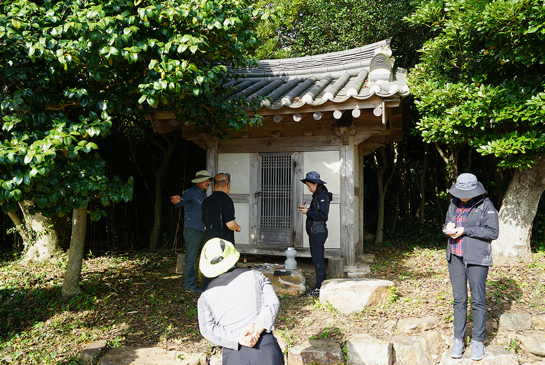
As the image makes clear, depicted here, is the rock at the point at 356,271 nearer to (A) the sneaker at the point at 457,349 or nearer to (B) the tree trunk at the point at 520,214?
(B) the tree trunk at the point at 520,214

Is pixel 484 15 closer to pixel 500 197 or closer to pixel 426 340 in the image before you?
pixel 426 340

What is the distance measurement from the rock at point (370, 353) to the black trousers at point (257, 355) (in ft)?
5.94

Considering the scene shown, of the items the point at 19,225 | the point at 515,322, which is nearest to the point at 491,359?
the point at 515,322

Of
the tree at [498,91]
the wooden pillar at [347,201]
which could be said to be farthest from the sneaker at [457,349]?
the tree at [498,91]

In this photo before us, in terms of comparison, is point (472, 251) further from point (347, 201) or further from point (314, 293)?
point (347, 201)

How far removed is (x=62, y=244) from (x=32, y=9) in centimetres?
546

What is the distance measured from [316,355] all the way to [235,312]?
1.79m

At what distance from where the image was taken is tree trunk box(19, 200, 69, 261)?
23.2ft

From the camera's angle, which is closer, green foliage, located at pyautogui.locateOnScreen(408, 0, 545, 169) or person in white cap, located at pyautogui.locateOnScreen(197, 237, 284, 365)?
person in white cap, located at pyautogui.locateOnScreen(197, 237, 284, 365)

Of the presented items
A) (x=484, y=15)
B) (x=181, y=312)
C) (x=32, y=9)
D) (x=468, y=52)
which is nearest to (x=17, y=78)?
(x=32, y=9)

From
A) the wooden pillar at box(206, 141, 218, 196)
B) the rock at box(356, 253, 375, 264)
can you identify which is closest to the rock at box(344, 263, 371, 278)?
the rock at box(356, 253, 375, 264)

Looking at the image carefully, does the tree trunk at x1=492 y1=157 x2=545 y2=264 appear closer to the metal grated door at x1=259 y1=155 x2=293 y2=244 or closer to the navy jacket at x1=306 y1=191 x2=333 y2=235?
the navy jacket at x1=306 y1=191 x2=333 y2=235

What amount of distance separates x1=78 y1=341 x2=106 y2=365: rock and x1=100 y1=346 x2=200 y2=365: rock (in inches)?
3.2

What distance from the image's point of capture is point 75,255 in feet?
16.9
